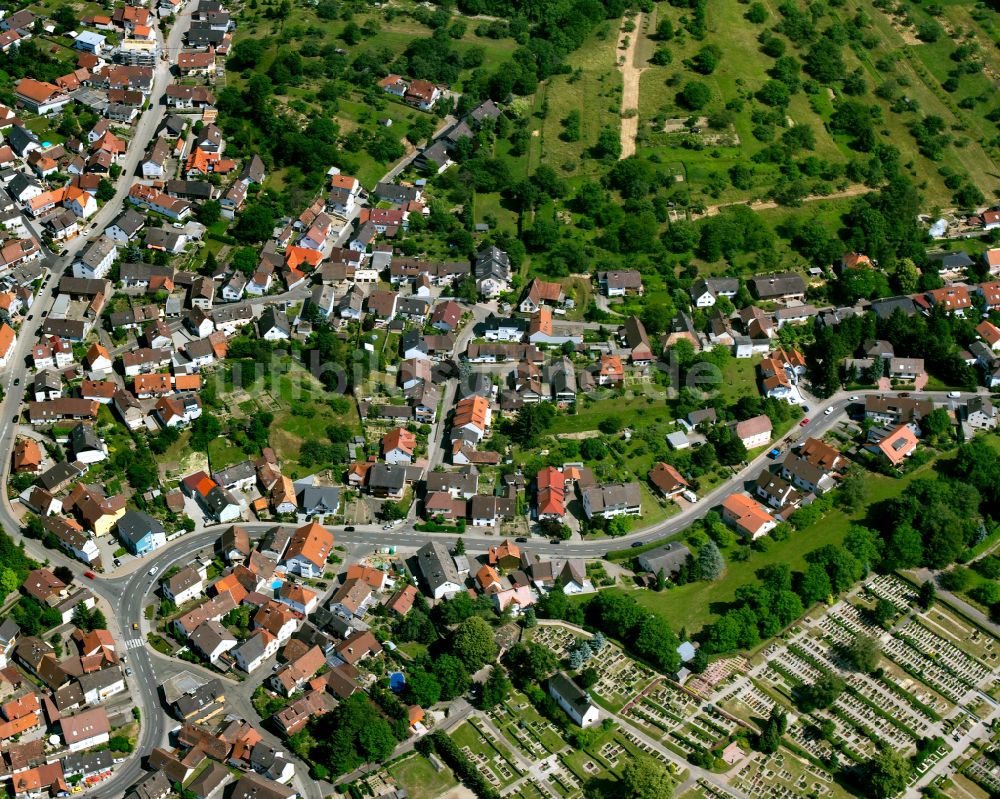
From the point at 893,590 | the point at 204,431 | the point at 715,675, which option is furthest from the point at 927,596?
the point at 204,431

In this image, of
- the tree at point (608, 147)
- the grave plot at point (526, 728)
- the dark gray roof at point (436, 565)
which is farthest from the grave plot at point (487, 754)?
the tree at point (608, 147)

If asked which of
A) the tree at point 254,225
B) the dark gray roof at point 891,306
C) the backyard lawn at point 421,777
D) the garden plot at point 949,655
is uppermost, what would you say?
the tree at point 254,225

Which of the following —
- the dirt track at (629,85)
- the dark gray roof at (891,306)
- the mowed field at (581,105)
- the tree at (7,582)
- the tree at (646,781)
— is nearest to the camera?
the tree at (646,781)

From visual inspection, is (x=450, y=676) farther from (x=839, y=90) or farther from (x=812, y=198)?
(x=839, y=90)

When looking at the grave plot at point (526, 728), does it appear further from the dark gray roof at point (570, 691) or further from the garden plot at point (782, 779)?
the garden plot at point (782, 779)

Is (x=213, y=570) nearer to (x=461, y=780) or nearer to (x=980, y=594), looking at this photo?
(x=461, y=780)
